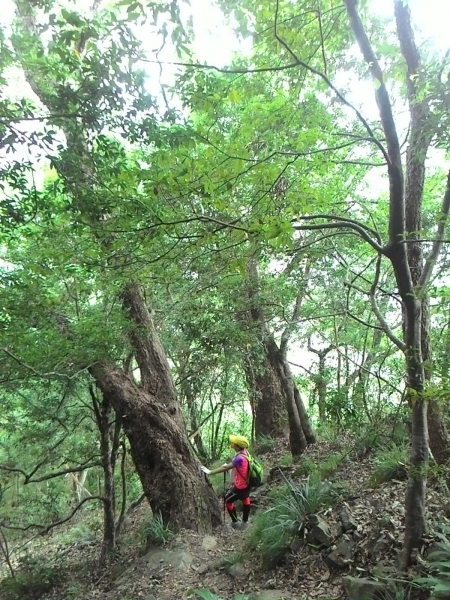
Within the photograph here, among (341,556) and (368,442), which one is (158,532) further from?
(368,442)

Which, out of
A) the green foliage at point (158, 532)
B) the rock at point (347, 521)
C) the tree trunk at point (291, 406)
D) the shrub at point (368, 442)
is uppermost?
the tree trunk at point (291, 406)

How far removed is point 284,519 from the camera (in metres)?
5.19

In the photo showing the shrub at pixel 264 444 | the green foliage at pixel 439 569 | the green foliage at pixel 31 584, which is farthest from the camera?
the shrub at pixel 264 444

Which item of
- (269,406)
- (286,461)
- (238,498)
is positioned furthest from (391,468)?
(269,406)

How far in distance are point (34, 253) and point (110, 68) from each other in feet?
10.2

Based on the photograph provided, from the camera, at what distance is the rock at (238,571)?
200 inches

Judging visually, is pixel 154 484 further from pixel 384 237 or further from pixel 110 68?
pixel 110 68

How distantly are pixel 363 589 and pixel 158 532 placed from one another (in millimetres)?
3717

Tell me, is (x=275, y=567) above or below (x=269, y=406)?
below

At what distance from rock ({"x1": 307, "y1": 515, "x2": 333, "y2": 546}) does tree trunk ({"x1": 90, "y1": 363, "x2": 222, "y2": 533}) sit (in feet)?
7.93

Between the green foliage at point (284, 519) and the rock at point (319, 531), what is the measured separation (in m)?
0.14

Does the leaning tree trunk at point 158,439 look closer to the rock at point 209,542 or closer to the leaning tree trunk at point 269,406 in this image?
the rock at point 209,542

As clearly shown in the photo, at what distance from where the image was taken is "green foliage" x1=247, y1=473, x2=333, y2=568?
491 centimetres

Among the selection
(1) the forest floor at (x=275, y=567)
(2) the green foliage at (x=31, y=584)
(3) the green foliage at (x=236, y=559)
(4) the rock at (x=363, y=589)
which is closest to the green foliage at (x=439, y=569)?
(1) the forest floor at (x=275, y=567)
